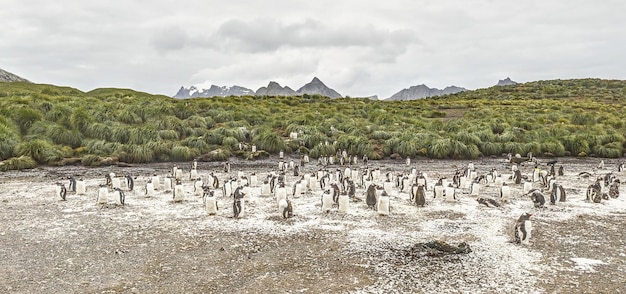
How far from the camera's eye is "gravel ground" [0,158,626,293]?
598cm

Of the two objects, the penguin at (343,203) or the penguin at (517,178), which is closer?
the penguin at (343,203)

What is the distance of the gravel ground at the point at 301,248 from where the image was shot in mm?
5977

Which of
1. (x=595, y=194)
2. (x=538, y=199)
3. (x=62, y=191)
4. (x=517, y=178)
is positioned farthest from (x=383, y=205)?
(x=62, y=191)

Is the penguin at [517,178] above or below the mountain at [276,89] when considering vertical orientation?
below

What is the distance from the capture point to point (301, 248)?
24.1 feet

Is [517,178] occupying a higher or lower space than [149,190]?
higher

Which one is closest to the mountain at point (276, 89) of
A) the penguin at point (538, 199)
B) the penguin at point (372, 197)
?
the penguin at point (372, 197)

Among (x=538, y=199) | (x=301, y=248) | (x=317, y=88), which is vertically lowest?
(x=301, y=248)

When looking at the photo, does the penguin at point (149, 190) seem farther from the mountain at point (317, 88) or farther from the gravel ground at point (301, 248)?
the mountain at point (317, 88)

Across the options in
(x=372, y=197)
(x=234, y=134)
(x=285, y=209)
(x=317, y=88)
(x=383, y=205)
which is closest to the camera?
(x=285, y=209)

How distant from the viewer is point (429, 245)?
7.15 metres

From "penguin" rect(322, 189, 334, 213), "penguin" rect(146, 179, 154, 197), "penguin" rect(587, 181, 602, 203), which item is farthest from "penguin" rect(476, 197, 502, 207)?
"penguin" rect(146, 179, 154, 197)

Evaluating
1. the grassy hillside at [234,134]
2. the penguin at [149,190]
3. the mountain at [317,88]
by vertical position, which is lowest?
the penguin at [149,190]

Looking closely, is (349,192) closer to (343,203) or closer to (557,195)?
(343,203)
